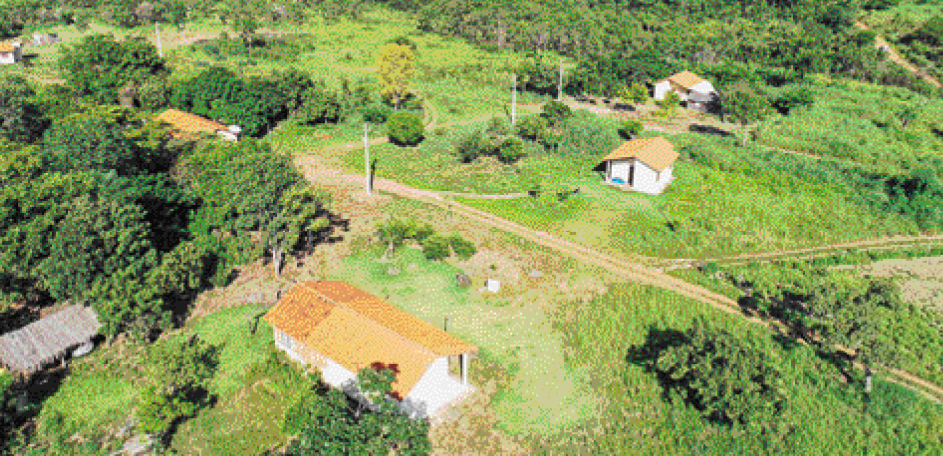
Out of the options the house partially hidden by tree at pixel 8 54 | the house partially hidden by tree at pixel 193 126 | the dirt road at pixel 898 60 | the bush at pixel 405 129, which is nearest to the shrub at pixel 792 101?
the dirt road at pixel 898 60

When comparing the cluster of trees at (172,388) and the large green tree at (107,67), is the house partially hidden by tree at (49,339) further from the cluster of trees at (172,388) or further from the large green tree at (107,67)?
the large green tree at (107,67)

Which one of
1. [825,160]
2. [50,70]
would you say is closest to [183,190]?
[50,70]

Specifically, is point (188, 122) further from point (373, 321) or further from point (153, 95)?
point (373, 321)

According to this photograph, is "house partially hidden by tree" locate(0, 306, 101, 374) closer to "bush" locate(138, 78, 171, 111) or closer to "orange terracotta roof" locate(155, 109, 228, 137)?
"orange terracotta roof" locate(155, 109, 228, 137)

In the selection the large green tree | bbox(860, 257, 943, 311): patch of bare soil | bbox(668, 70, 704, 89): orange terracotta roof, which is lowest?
bbox(860, 257, 943, 311): patch of bare soil

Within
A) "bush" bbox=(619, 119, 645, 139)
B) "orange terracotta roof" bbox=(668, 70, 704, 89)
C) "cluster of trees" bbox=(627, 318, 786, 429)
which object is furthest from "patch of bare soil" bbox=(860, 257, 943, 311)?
"orange terracotta roof" bbox=(668, 70, 704, 89)

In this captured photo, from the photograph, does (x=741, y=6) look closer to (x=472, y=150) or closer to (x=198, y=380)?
(x=472, y=150)
